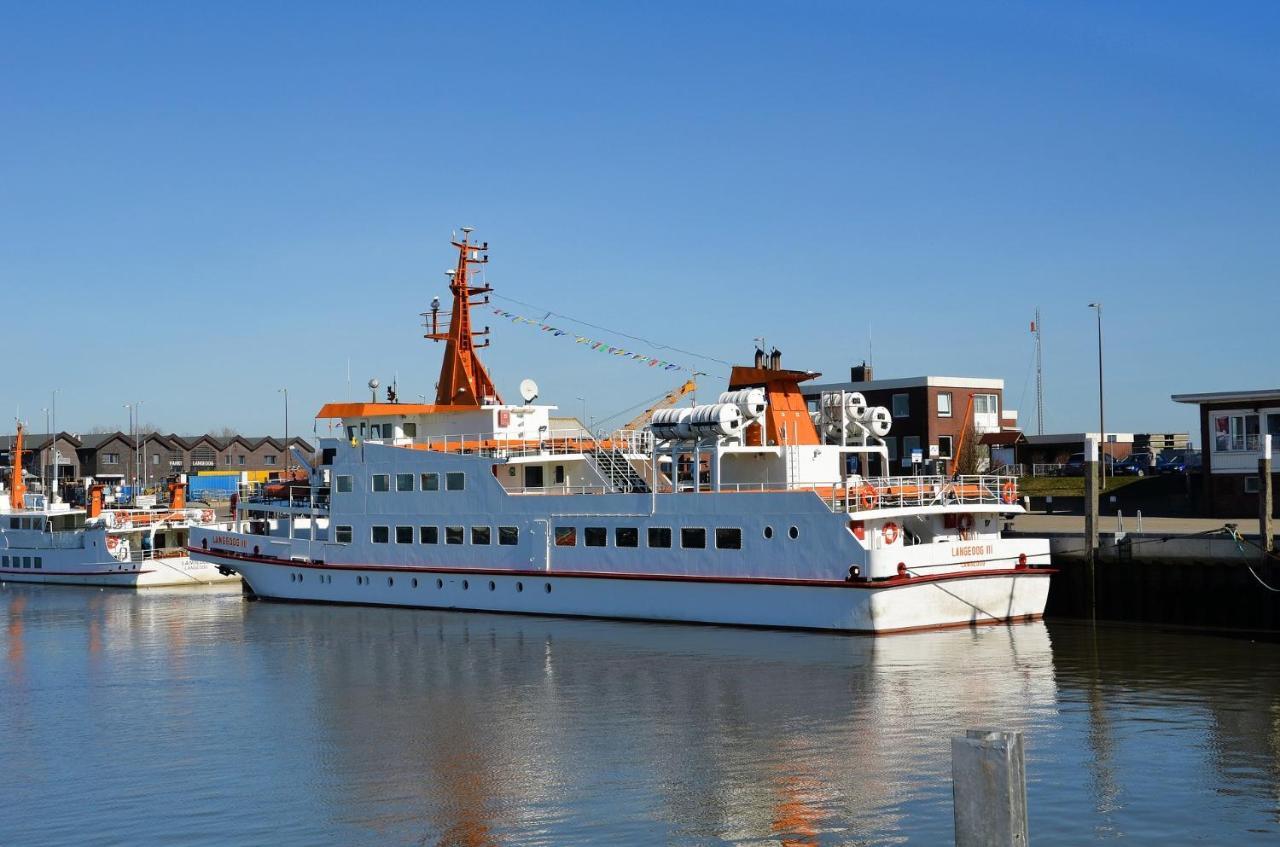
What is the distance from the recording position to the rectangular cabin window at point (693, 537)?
1174 inches

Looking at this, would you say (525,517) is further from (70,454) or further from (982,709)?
(70,454)

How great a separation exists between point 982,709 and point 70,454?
293 feet

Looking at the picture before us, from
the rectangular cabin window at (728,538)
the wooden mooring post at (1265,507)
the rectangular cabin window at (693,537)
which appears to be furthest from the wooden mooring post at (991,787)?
the wooden mooring post at (1265,507)

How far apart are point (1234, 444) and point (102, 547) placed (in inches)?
1576

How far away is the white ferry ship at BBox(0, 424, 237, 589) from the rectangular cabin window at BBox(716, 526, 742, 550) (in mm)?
23955

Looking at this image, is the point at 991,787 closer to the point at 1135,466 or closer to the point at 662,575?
the point at 662,575

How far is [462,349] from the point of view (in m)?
39.4

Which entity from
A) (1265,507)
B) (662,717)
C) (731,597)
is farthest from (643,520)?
(1265,507)

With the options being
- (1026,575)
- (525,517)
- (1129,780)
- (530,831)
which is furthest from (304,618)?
(1129,780)

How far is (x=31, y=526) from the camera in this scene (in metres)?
52.0

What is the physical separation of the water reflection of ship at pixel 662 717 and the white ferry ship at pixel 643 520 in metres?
0.98

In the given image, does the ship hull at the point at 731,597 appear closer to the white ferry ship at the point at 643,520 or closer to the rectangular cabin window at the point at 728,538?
the white ferry ship at the point at 643,520

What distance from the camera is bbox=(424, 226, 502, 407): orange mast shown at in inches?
1534

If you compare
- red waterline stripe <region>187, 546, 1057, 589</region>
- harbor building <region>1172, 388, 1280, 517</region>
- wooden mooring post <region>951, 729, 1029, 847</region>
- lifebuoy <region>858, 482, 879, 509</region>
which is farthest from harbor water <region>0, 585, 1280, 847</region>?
harbor building <region>1172, 388, 1280, 517</region>
